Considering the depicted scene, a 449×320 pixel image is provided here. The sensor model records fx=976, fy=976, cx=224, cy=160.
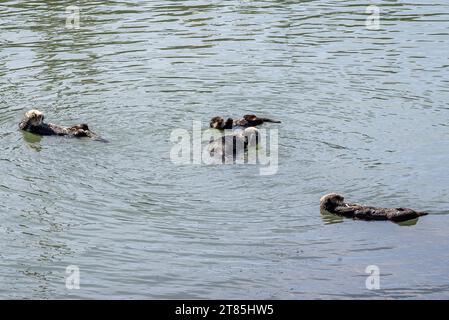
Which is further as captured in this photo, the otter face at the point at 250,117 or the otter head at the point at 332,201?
the otter face at the point at 250,117

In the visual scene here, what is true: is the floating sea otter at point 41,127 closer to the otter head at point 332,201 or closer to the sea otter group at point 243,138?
the sea otter group at point 243,138

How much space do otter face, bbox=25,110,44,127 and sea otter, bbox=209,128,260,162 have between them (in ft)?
8.13

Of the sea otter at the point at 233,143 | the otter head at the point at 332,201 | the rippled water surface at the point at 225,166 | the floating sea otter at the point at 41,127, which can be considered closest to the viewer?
the rippled water surface at the point at 225,166

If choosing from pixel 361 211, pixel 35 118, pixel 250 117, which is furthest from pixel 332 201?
pixel 35 118

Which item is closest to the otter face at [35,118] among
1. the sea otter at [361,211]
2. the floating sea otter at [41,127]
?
the floating sea otter at [41,127]

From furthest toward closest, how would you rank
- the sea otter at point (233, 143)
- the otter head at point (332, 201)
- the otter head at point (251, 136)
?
the otter head at point (251, 136), the sea otter at point (233, 143), the otter head at point (332, 201)

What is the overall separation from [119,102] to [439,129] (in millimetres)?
4732

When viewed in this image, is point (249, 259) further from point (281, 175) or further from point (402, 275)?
point (281, 175)

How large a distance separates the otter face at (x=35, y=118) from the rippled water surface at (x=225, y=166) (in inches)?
7.6

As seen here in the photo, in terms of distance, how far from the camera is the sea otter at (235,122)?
1329cm

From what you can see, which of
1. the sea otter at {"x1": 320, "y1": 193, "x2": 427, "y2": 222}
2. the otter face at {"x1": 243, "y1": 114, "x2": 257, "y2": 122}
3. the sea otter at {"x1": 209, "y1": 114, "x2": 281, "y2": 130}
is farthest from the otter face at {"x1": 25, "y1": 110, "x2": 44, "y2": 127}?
the sea otter at {"x1": 320, "y1": 193, "x2": 427, "y2": 222}

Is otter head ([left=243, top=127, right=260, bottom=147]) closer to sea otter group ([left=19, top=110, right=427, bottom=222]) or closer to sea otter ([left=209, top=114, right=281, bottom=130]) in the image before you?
sea otter group ([left=19, top=110, right=427, bottom=222])

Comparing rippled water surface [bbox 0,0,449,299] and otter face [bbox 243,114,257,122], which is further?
otter face [bbox 243,114,257,122]

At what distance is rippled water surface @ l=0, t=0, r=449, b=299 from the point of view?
941cm
